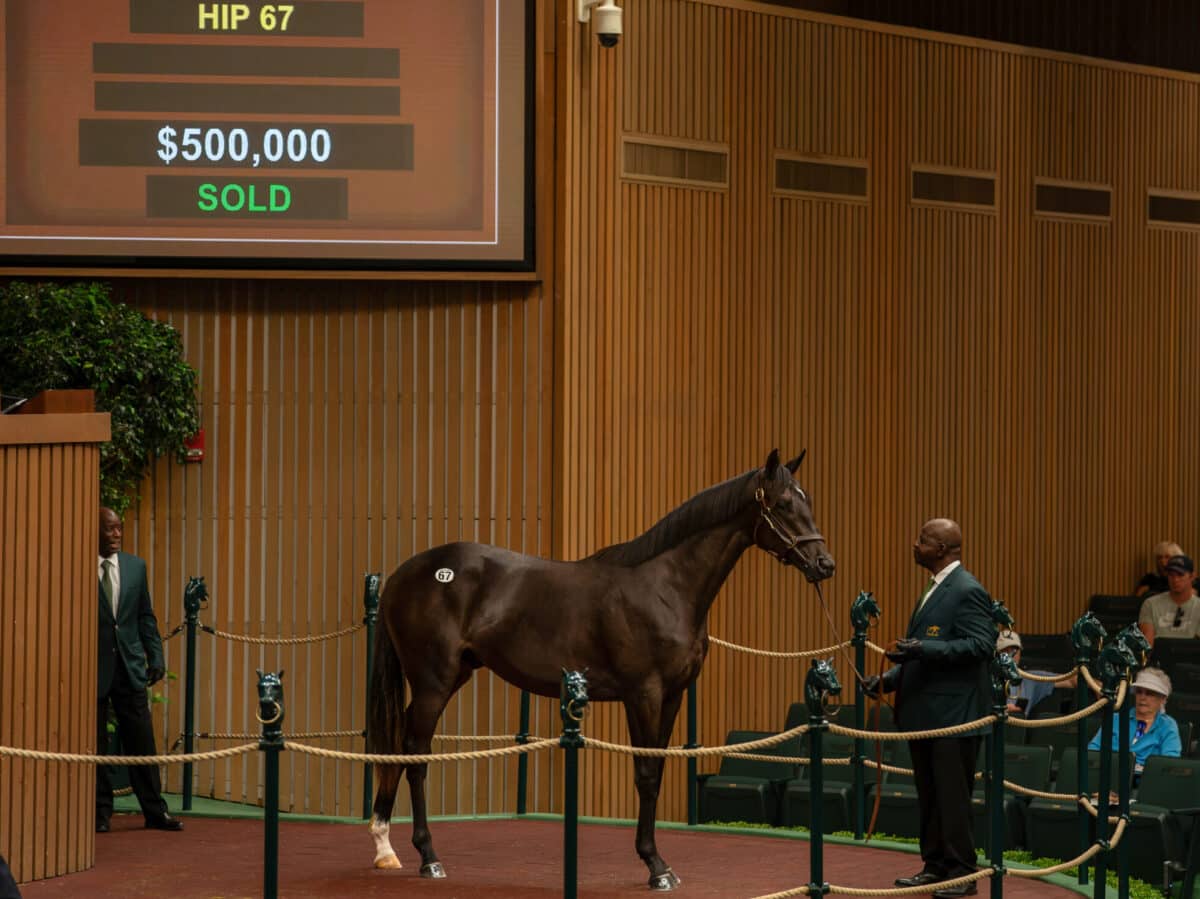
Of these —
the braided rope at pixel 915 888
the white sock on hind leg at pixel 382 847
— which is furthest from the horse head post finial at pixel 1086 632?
the white sock on hind leg at pixel 382 847

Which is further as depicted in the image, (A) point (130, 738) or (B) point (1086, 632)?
(A) point (130, 738)

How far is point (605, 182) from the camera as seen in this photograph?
11680 millimetres

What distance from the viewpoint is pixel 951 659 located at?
761 centimetres

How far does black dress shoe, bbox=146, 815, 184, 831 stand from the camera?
29.7 feet

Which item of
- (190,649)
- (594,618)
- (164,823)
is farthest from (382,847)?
(190,649)

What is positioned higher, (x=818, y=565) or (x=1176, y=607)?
(x=818, y=565)

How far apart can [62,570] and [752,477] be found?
292cm

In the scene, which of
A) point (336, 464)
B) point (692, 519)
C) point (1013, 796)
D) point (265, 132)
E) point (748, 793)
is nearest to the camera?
point (692, 519)

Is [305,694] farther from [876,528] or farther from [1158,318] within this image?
[1158,318]

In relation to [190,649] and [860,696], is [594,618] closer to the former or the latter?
[860,696]

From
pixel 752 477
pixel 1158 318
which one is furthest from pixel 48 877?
pixel 1158 318

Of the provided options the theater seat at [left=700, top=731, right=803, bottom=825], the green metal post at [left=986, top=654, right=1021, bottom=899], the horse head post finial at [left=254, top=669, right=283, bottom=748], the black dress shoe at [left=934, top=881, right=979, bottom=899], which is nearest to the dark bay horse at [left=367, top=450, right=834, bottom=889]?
the green metal post at [left=986, top=654, right=1021, bottom=899]

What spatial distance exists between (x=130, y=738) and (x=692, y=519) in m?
2.94

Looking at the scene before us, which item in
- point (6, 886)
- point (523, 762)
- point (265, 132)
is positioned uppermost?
point (265, 132)
